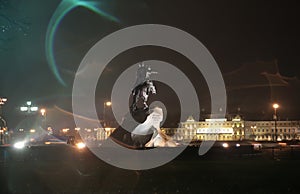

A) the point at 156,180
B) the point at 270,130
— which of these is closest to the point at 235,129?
the point at 270,130

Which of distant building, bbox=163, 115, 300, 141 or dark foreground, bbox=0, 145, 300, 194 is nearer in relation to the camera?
dark foreground, bbox=0, 145, 300, 194

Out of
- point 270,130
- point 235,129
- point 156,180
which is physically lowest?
point 156,180

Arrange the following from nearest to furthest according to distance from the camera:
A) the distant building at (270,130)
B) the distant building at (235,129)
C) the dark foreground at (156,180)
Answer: the dark foreground at (156,180)
the distant building at (270,130)
the distant building at (235,129)

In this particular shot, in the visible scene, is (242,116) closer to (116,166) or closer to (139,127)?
(139,127)

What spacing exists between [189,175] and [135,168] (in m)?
3.77

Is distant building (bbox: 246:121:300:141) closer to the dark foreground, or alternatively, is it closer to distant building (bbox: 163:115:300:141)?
distant building (bbox: 163:115:300:141)

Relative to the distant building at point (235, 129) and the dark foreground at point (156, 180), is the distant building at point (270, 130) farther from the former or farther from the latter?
the dark foreground at point (156, 180)

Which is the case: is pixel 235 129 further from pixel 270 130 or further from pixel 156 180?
pixel 156 180

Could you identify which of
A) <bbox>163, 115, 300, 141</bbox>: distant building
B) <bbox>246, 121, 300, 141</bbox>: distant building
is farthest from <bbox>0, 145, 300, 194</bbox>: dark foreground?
<bbox>246, 121, 300, 141</bbox>: distant building

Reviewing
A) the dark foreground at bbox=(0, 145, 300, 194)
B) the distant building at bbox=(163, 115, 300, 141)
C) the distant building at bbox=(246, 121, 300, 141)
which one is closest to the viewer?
the dark foreground at bbox=(0, 145, 300, 194)

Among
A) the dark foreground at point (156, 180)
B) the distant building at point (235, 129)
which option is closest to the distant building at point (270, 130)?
the distant building at point (235, 129)

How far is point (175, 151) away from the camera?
104ft

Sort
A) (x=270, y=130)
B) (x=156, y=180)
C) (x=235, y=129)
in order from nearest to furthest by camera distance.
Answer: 1. (x=156, y=180)
2. (x=235, y=129)
3. (x=270, y=130)

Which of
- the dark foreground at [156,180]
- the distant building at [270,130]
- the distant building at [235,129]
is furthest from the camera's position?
the distant building at [235,129]
